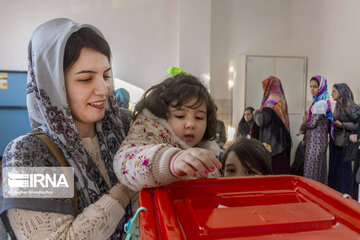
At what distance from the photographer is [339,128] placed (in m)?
3.72

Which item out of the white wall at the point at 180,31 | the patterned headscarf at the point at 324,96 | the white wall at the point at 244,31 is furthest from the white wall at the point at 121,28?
the patterned headscarf at the point at 324,96

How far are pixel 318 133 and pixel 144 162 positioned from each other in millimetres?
3395

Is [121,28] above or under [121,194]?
above

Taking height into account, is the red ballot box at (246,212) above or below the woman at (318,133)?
above

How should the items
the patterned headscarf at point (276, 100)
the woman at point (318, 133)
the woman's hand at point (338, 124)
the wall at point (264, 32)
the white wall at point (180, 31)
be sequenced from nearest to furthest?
the patterned headscarf at point (276, 100)
the woman at point (318, 133)
the woman's hand at point (338, 124)
the white wall at point (180, 31)
the wall at point (264, 32)

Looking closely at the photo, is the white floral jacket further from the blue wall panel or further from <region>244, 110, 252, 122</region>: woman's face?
the blue wall panel

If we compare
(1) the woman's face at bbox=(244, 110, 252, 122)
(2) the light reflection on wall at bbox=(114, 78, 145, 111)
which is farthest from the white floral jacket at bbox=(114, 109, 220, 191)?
(2) the light reflection on wall at bbox=(114, 78, 145, 111)

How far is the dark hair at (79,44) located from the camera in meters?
0.86

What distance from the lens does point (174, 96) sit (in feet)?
3.41

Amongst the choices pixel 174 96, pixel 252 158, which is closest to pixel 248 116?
pixel 252 158

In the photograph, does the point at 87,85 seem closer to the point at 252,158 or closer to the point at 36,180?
the point at 36,180

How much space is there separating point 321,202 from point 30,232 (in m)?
0.70

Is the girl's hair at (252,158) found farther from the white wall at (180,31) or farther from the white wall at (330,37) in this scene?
the white wall at (180,31)

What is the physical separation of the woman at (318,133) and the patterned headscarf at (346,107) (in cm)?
35
